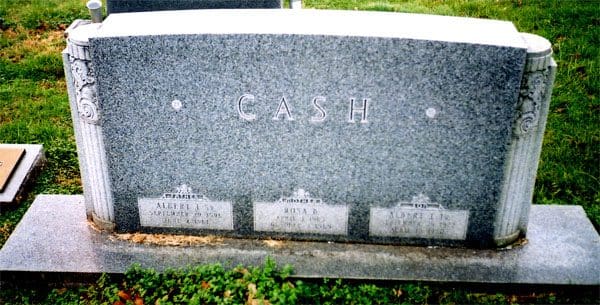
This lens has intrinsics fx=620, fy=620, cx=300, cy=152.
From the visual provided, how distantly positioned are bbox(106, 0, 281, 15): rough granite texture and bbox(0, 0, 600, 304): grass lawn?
4.16ft

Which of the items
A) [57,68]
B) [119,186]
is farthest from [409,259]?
[57,68]

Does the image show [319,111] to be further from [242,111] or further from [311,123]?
[242,111]

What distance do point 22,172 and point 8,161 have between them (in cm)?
16

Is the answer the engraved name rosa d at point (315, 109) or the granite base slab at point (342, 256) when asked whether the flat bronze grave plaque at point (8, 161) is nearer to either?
the granite base slab at point (342, 256)

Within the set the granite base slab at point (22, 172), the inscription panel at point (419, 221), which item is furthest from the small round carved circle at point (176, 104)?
the granite base slab at point (22, 172)

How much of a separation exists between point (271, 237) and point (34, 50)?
15.8ft

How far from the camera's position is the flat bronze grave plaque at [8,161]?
4.75 meters

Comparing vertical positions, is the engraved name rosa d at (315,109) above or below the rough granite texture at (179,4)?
below

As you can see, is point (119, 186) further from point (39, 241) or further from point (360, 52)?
point (360, 52)

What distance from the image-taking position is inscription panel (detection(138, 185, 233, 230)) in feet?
13.1

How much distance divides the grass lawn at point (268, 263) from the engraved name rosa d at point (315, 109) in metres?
0.90

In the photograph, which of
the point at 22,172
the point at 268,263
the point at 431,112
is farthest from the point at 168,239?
the point at 431,112

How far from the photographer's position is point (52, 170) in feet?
16.9

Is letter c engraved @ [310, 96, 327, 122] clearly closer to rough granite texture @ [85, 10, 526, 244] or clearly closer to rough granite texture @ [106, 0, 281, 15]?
rough granite texture @ [85, 10, 526, 244]
